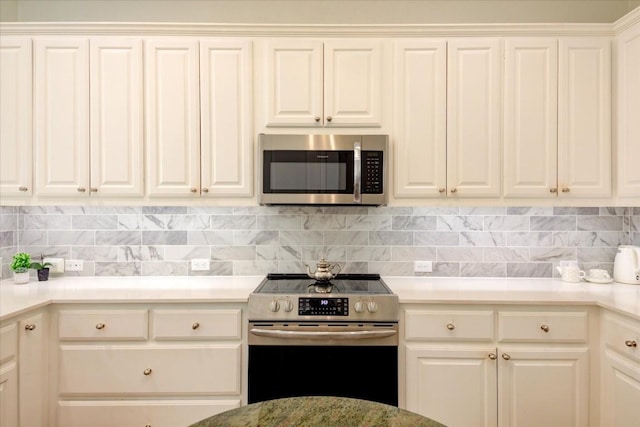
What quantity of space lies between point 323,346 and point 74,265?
1.88 meters

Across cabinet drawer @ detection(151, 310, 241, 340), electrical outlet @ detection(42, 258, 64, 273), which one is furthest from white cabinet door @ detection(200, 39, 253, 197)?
electrical outlet @ detection(42, 258, 64, 273)

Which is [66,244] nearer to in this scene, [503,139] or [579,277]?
[503,139]

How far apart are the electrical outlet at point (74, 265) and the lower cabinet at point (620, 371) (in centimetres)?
327

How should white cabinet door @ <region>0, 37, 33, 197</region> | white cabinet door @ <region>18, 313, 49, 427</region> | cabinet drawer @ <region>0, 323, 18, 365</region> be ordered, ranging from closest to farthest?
cabinet drawer @ <region>0, 323, 18, 365</region>
white cabinet door @ <region>18, 313, 49, 427</region>
white cabinet door @ <region>0, 37, 33, 197</region>

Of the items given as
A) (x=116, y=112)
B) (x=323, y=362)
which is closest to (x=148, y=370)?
(x=323, y=362)

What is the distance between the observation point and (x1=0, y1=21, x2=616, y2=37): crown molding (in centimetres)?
226

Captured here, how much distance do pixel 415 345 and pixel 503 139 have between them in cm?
136

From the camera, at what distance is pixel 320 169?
2.22 metres

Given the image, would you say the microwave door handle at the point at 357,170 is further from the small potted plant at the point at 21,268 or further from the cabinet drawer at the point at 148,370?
the small potted plant at the point at 21,268

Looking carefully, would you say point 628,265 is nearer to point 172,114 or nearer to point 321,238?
point 321,238

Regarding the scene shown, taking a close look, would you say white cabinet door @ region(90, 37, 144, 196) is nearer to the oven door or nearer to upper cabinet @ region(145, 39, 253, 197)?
upper cabinet @ region(145, 39, 253, 197)

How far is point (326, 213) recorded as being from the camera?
104 inches

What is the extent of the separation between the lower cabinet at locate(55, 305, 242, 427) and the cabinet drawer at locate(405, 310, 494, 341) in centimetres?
97

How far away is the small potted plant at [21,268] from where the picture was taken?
2.33 meters
